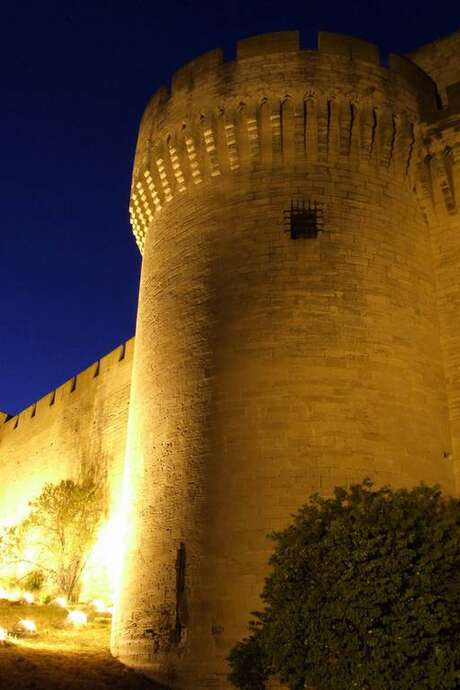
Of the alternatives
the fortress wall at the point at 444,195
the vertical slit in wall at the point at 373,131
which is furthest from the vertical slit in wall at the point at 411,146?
the vertical slit in wall at the point at 373,131

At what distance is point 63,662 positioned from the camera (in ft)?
27.4

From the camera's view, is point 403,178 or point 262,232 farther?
point 403,178

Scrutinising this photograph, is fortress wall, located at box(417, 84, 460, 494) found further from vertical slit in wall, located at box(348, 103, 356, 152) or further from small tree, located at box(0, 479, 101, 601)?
small tree, located at box(0, 479, 101, 601)

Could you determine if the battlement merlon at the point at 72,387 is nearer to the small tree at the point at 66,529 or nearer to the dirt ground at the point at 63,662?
the small tree at the point at 66,529

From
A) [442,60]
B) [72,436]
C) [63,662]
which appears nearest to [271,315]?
[63,662]

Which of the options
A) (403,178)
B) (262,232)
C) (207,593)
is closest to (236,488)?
(207,593)

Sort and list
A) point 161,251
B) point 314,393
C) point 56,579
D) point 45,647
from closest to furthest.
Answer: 1. point 314,393
2. point 45,647
3. point 161,251
4. point 56,579

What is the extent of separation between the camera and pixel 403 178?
10.5 metres

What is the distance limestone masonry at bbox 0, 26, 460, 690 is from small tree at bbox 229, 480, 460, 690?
1.26 metres

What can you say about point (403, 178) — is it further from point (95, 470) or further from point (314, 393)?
point (95, 470)

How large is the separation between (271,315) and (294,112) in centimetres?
292

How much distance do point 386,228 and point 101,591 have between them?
853 centimetres

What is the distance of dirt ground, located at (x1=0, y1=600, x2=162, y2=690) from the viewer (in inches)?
295

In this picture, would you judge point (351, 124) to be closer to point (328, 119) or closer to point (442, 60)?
point (328, 119)
